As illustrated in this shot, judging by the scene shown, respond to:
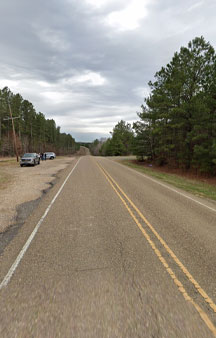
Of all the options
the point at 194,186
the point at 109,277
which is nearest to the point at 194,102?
the point at 194,186

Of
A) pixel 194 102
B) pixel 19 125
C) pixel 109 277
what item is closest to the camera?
pixel 109 277

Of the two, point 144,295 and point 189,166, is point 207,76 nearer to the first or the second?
point 189,166

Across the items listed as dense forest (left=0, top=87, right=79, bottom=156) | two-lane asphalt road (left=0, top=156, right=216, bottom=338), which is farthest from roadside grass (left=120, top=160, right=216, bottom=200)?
dense forest (left=0, top=87, right=79, bottom=156)

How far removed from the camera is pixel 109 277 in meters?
3.32

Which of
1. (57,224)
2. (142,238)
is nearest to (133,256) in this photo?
(142,238)

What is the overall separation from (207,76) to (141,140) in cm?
1570

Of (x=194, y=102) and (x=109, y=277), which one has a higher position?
(x=194, y=102)

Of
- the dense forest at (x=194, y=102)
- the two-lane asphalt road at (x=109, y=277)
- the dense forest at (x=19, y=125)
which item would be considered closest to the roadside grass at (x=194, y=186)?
the dense forest at (x=194, y=102)

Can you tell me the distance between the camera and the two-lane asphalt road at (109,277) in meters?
2.41

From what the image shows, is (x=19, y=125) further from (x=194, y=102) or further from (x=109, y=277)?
(x=109, y=277)

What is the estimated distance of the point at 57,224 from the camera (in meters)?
5.57

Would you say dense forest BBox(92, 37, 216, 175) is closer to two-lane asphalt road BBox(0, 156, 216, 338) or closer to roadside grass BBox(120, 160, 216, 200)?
roadside grass BBox(120, 160, 216, 200)

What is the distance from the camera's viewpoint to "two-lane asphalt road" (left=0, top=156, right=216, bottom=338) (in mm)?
2412

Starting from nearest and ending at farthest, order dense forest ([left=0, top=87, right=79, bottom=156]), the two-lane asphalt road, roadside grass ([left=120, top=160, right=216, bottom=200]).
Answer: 1. the two-lane asphalt road
2. roadside grass ([left=120, top=160, right=216, bottom=200])
3. dense forest ([left=0, top=87, right=79, bottom=156])
